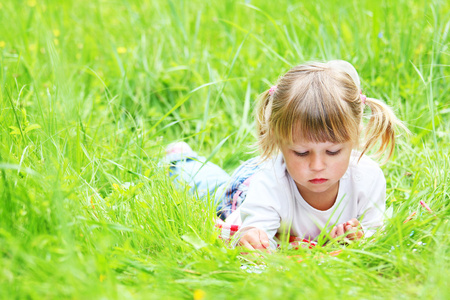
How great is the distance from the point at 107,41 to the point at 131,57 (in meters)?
0.51

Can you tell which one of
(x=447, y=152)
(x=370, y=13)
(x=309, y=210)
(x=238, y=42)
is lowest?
(x=309, y=210)

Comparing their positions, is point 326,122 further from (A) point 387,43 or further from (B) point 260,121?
(A) point 387,43

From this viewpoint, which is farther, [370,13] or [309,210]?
[370,13]

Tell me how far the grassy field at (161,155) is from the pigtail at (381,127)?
18 centimetres

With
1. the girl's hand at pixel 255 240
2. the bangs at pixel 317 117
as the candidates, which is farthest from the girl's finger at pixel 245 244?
the bangs at pixel 317 117

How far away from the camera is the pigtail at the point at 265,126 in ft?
7.80

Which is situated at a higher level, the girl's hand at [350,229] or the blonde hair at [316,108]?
the blonde hair at [316,108]

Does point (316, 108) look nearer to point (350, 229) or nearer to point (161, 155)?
point (350, 229)

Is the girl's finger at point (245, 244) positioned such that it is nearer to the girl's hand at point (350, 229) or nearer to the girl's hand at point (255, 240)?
the girl's hand at point (255, 240)

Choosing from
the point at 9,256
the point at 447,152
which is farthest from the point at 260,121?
the point at 9,256

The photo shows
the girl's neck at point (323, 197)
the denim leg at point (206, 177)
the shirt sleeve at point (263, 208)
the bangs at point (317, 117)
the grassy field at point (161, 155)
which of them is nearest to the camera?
the grassy field at point (161, 155)

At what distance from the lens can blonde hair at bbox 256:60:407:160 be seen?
214 centimetres

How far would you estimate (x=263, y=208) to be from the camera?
237 cm

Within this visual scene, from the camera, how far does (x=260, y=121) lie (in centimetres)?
250
